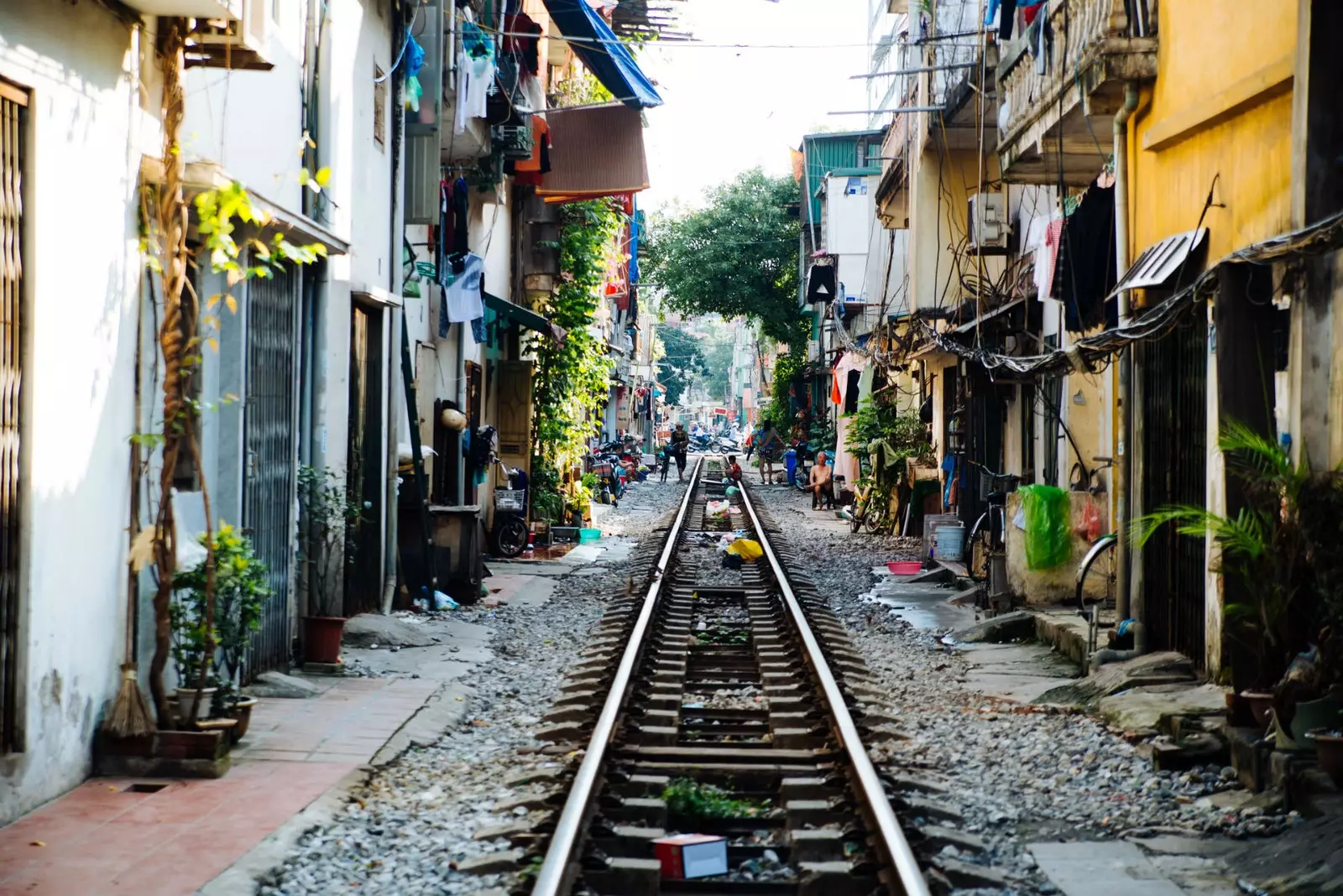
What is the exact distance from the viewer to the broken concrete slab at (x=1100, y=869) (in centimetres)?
520

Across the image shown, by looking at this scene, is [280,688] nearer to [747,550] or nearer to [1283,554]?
[1283,554]

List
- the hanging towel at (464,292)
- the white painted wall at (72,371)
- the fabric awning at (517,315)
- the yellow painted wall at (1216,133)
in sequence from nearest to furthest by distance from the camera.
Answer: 1. the white painted wall at (72,371)
2. the yellow painted wall at (1216,133)
3. the hanging towel at (464,292)
4. the fabric awning at (517,315)

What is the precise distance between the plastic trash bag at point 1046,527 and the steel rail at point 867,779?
7.82ft

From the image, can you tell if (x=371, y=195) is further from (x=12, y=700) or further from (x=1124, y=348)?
(x=12, y=700)

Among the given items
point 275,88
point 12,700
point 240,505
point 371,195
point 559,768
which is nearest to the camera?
point 12,700

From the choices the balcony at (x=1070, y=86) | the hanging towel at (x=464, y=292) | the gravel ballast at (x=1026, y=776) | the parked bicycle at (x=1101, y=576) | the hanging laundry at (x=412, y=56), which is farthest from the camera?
the hanging towel at (x=464, y=292)

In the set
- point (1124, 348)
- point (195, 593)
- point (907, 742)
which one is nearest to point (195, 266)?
point (195, 593)

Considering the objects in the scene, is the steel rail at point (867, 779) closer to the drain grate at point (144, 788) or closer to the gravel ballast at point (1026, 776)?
the gravel ballast at point (1026, 776)

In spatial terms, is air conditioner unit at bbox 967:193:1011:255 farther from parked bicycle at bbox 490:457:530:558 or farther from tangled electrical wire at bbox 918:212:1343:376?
parked bicycle at bbox 490:457:530:558

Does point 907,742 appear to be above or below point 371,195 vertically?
below

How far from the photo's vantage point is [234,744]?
23.9 feet

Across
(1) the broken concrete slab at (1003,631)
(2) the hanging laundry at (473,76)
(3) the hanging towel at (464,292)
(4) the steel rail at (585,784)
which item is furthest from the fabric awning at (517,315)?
(1) the broken concrete slab at (1003,631)

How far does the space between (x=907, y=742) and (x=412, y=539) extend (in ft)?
22.8

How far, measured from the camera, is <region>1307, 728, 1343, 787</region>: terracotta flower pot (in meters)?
5.88
